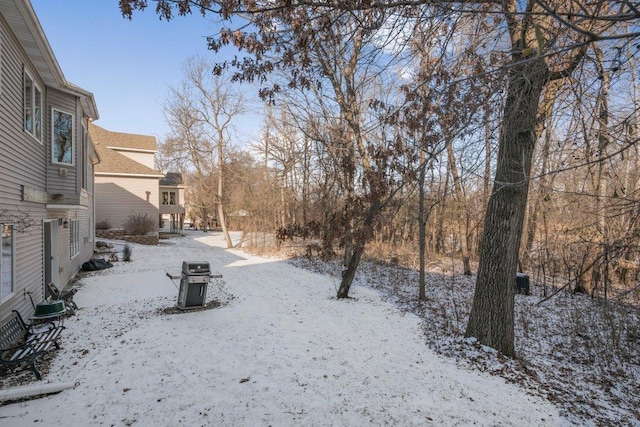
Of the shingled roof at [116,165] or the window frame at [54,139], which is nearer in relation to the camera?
the window frame at [54,139]

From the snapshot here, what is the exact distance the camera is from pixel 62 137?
339 inches

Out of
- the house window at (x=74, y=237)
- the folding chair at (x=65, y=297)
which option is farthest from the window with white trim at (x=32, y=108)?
the house window at (x=74, y=237)

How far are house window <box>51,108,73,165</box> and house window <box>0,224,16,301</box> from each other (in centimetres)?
306

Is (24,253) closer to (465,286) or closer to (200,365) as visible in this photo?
(200,365)

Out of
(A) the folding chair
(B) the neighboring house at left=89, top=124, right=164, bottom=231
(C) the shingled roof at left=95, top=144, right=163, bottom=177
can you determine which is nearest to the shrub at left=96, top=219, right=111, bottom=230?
(B) the neighboring house at left=89, top=124, right=164, bottom=231

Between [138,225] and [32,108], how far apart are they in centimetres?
1632

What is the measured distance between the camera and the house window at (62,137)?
328 inches

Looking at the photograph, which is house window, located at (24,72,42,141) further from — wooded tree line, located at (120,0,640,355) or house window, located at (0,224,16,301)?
wooded tree line, located at (120,0,640,355)

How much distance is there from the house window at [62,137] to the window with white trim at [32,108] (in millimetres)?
654

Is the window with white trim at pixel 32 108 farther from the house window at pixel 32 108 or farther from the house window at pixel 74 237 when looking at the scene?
the house window at pixel 74 237

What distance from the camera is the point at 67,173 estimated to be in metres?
8.54

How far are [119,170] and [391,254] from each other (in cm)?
1794

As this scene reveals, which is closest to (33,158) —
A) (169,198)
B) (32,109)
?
(32,109)

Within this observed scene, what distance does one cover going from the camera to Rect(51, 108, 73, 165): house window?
8344 millimetres
